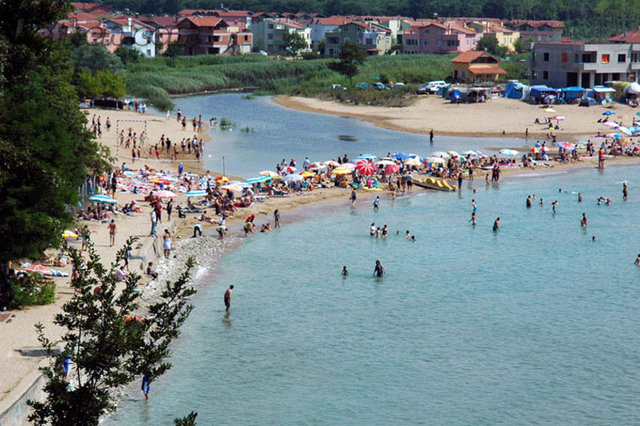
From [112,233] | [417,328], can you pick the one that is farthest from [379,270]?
[112,233]

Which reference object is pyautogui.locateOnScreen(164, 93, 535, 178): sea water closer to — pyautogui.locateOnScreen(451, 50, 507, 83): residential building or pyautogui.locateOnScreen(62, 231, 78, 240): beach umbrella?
pyautogui.locateOnScreen(62, 231, 78, 240): beach umbrella

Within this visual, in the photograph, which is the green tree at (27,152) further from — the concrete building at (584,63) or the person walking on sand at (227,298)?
the concrete building at (584,63)

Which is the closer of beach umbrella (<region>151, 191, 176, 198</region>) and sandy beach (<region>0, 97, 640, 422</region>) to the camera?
sandy beach (<region>0, 97, 640, 422</region>)

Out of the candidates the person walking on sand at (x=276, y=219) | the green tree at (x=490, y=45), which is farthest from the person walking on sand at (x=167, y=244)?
the green tree at (x=490, y=45)

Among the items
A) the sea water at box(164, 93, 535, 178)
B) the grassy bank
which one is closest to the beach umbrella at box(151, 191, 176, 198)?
the sea water at box(164, 93, 535, 178)

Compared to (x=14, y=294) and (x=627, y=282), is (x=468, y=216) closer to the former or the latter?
(x=627, y=282)

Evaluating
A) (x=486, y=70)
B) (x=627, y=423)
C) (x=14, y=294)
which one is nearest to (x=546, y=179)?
(x=627, y=423)
